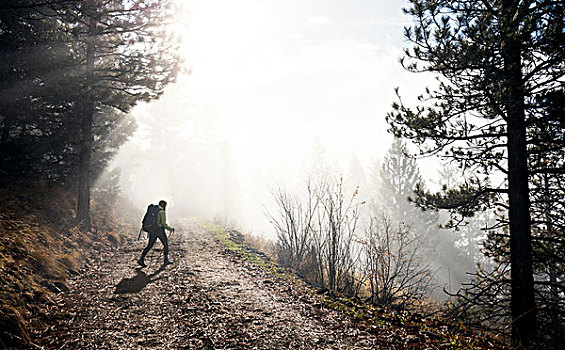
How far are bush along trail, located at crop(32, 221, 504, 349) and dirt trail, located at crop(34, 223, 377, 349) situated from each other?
0.02m

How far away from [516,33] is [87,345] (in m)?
8.68

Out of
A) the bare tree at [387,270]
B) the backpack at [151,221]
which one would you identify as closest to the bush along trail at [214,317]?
the bare tree at [387,270]

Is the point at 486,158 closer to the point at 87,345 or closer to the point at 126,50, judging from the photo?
the point at 87,345

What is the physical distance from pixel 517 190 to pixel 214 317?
6.56 m

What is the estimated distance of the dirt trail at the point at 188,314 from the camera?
4.66 meters

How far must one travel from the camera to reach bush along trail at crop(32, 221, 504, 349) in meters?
4.61

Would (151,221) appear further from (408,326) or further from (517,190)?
(517,190)

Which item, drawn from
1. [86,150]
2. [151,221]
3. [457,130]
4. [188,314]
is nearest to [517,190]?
[457,130]

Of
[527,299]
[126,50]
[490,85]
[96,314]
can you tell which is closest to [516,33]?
[490,85]

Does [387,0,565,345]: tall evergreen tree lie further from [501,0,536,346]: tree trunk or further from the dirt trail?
the dirt trail

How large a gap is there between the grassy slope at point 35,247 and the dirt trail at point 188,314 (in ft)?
1.19

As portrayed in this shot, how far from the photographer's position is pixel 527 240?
6418 millimetres

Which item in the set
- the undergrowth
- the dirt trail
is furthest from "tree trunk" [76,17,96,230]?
the undergrowth

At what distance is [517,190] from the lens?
258 inches
